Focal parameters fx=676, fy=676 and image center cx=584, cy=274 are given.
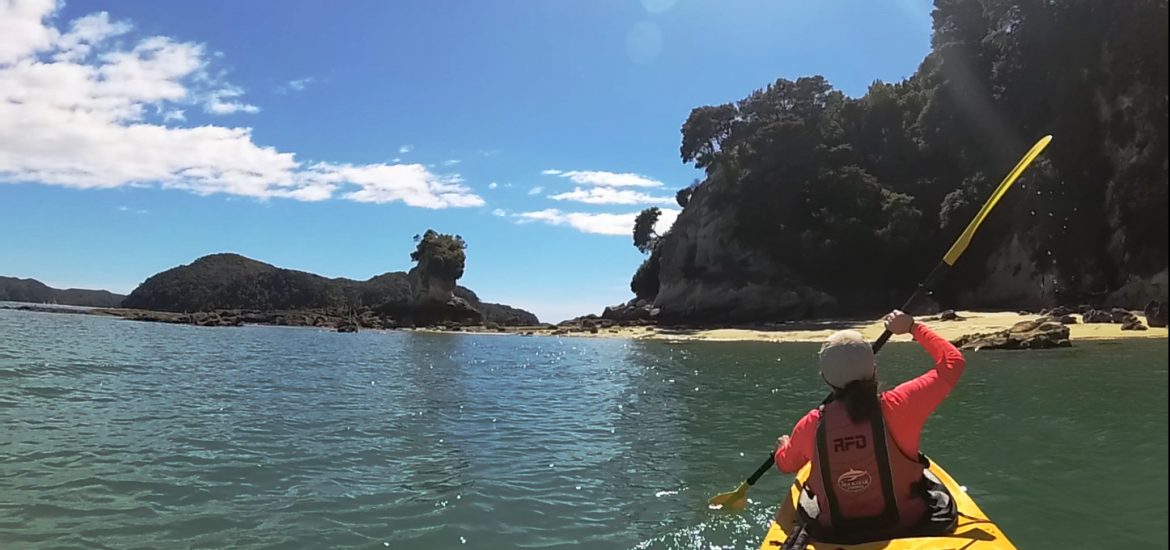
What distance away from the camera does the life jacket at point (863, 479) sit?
4.64 metres

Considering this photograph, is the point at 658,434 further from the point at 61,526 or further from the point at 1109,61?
the point at 1109,61

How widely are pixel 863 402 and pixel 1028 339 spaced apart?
86.5 ft

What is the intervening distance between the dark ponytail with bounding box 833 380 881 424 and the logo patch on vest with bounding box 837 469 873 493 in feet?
1.32

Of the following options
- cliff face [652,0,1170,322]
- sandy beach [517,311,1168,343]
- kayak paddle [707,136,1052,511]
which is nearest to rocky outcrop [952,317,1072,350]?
sandy beach [517,311,1168,343]

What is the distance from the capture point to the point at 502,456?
1200cm

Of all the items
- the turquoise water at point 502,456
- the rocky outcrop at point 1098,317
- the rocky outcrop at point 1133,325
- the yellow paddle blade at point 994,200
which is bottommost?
the turquoise water at point 502,456

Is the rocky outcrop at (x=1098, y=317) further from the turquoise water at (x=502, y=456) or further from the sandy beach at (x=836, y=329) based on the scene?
the turquoise water at (x=502, y=456)

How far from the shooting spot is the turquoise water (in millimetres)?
7652

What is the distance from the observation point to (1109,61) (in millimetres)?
37625

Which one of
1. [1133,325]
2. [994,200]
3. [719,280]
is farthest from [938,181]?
[994,200]

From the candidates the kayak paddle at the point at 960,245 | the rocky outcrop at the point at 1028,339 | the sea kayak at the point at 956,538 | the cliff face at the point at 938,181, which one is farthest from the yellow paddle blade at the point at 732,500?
the cliff face at the point at 938,181

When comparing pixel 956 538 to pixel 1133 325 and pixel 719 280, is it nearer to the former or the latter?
pixel 1133 325

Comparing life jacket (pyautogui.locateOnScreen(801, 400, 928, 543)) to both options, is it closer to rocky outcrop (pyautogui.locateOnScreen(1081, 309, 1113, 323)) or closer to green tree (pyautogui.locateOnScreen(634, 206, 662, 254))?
rocky outcrop (pyautogui.locateOnScreen(1081, 309, 1113, 323))

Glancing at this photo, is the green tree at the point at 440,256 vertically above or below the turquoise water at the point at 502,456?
above
